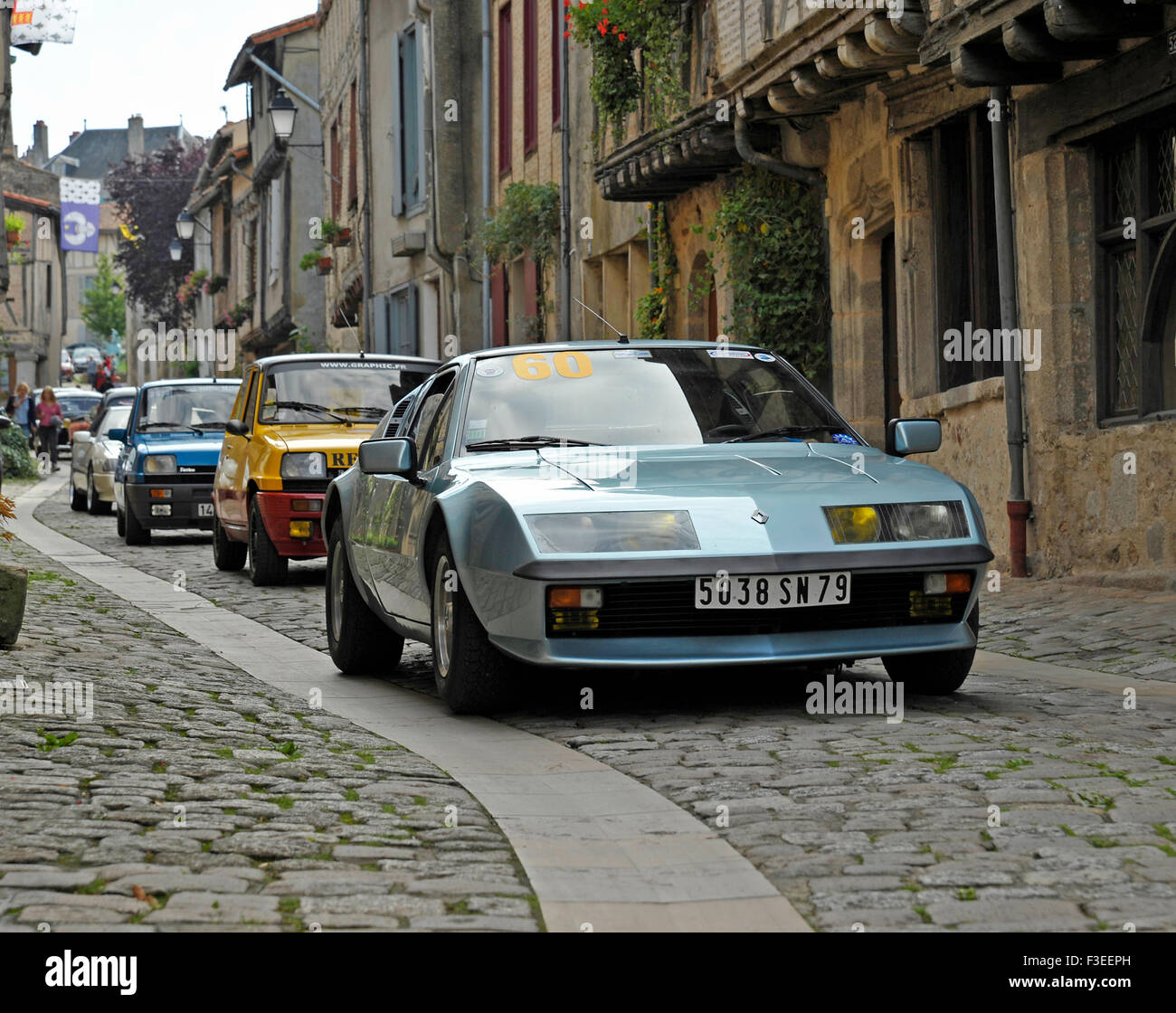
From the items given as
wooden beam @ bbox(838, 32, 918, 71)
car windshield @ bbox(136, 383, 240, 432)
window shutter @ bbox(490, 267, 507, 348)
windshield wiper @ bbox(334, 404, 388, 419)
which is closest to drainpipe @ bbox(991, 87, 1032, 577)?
wooden beam @ bbox(838, 32, 918, 71)

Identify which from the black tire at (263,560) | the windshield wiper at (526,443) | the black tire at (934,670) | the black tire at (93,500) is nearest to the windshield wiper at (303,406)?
the black tire at (263,560)

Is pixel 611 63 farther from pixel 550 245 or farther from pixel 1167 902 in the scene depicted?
pixel 1167 902

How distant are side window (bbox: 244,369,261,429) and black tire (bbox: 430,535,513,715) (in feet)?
25.7

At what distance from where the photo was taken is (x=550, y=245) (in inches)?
1044

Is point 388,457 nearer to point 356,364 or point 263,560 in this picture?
point 263,560

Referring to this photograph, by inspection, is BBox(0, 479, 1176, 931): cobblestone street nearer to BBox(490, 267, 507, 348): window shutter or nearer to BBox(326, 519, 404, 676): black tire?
BBox(326, 519, 404, 676): black tire

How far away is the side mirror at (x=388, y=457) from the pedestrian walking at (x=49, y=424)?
104ft

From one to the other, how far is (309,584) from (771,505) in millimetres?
8188

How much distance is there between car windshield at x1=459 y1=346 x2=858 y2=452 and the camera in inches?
313

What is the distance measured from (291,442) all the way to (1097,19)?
21.2ft

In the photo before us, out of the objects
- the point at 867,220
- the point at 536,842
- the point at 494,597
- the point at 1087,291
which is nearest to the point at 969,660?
the point at 494,597

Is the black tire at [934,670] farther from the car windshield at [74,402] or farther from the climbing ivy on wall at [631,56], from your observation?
the car windshield at [74,402]

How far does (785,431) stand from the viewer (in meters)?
8.09

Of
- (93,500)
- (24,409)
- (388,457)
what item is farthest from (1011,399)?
(24,409)
